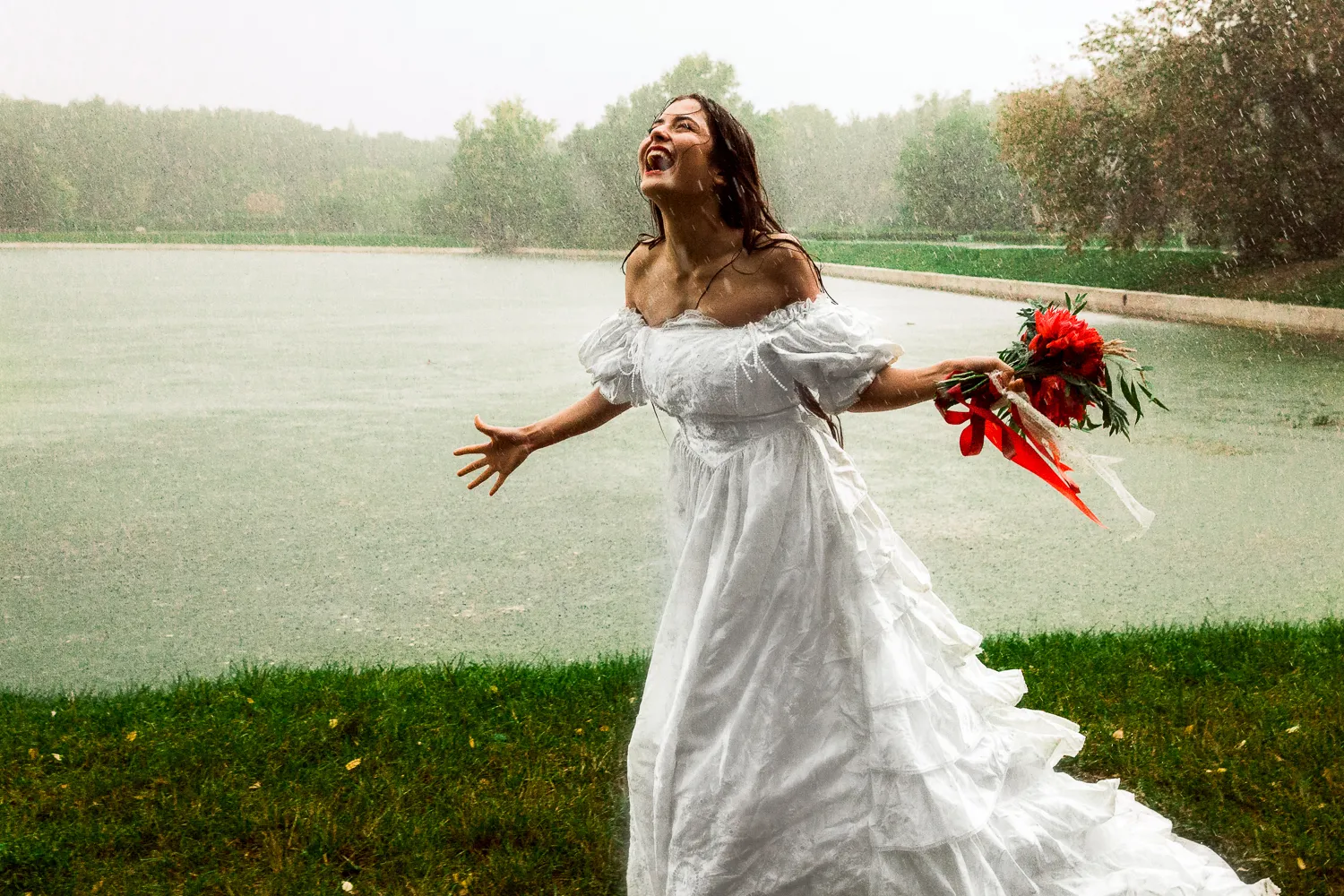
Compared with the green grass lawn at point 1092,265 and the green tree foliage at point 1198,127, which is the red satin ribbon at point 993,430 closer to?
the green grass lawn at point 1092,265

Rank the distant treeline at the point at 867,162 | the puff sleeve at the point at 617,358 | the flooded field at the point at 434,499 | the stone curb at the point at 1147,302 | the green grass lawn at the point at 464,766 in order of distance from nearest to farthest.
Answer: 1. the puff sleeve at the point at 617,358
2. the green grass lawn at the point at 464,766
3. the flooded field at the point at 434,499
4. the distant treeline at the point at 867,162
5. the stone curb at the point at 1147,302

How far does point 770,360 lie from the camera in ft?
6.73

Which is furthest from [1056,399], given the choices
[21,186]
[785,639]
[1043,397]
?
[21,186]

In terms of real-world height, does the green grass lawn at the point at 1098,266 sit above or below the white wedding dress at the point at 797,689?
above

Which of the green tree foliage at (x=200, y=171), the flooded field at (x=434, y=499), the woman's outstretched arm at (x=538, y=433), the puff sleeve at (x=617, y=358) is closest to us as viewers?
the puff sleeve at (x=617, y=358)

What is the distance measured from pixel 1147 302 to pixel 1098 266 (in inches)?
42.6

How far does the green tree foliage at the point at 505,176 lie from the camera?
404 inches

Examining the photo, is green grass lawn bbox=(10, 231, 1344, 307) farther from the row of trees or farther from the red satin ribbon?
the red satin ribbon

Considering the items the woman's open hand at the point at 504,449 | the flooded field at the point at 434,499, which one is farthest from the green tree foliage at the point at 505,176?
the woman's open hand at the point at 504,449

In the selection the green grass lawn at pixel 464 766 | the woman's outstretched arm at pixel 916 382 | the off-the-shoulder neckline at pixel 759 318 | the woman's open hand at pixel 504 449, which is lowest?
the green grass lawn at pixel 464 766

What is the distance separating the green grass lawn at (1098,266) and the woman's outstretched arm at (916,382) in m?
10.2

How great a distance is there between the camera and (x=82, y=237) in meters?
9.45

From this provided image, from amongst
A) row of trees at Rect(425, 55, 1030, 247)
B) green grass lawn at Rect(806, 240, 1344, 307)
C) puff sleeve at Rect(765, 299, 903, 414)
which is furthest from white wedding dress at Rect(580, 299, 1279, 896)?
green grass lawn at Rect(806, 240, 1344, 307)

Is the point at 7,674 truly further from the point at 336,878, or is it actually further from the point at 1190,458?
the point at 1190,458
